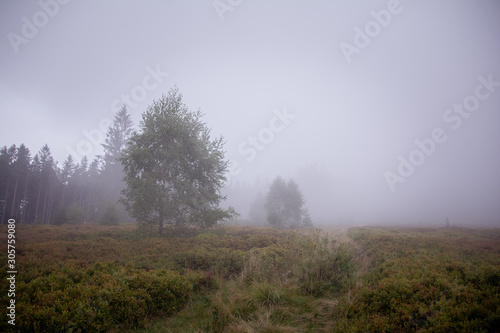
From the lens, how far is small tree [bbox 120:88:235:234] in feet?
42.3

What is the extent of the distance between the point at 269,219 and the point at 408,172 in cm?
13201

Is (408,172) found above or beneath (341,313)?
above

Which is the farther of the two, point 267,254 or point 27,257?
point 267,254

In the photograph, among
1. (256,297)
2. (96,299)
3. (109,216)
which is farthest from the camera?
(109,216)

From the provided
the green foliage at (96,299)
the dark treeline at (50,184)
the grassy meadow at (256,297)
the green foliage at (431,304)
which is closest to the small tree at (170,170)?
the grassy meadow at (256,297)

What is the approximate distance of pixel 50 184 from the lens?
3609 cm

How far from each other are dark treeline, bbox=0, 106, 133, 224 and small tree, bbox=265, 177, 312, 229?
74.7 ft

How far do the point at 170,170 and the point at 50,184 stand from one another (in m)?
36.7

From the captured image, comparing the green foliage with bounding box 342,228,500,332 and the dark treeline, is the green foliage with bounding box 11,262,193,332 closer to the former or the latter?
the green foliage with bounding box 342,228,500,332

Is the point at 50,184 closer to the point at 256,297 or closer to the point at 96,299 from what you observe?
the point at 96,299

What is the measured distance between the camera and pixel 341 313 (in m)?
4.30

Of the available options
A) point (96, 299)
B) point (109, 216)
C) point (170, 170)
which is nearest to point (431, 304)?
point (96, 299)

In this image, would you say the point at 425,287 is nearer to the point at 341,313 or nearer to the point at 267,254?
the point at 341,313

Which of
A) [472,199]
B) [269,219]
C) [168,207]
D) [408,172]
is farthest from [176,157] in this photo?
[408,172]
